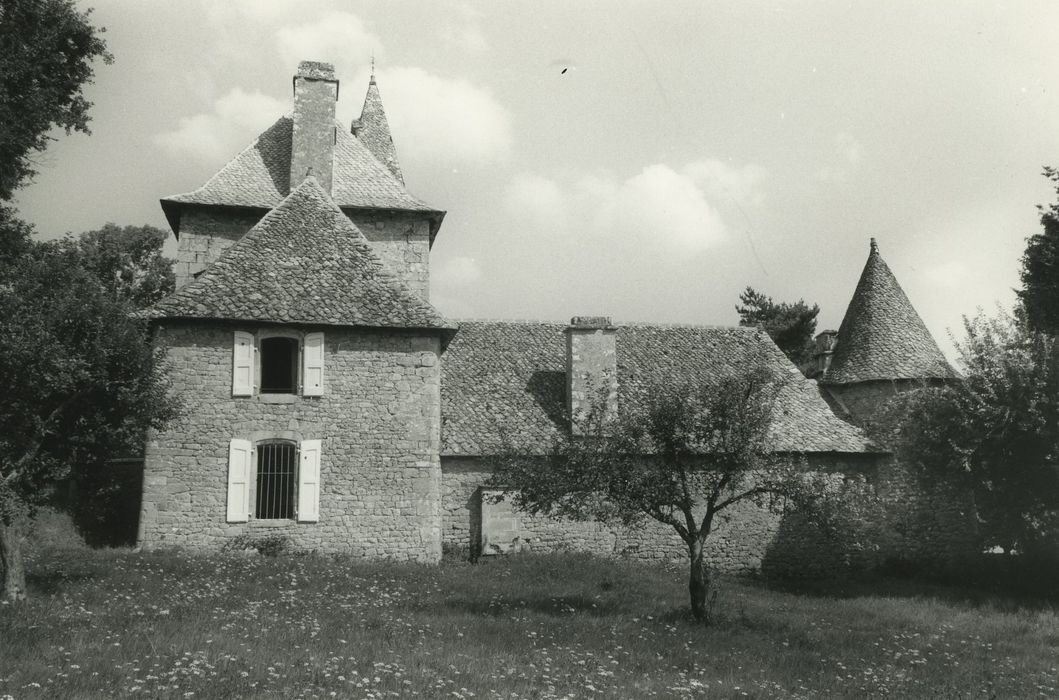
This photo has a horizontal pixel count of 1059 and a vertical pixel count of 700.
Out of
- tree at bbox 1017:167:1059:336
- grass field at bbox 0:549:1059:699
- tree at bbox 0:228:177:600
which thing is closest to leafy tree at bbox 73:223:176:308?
grass field at bbox 0:549:1059:699

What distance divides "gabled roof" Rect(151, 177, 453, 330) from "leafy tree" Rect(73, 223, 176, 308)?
1580 cm

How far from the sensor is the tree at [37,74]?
620 inches

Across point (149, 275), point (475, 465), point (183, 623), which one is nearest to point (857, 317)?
point (475, 465)

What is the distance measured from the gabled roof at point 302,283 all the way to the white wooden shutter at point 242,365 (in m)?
0.52

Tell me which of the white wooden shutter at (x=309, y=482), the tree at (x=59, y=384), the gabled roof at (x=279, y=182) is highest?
the gabled roof at (x=279, y=182)

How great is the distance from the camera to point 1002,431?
17.4m

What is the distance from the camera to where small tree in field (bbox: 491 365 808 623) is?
1211cm

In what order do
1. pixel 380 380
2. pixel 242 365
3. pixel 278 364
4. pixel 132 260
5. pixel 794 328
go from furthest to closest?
1. pixel 794 328
2. pixel 132 260
3. pixel 278 364
4. pixel 380 380
5. pixel 242 365

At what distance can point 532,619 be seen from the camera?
11359 mm

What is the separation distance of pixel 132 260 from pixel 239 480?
1974 cm

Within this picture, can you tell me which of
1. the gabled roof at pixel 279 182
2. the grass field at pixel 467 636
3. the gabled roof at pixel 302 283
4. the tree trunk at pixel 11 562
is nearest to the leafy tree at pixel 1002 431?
the grass field at pixel 467 636

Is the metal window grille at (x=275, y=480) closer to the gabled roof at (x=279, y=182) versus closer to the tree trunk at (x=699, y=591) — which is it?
the gabled roof at (x=279, y=182)

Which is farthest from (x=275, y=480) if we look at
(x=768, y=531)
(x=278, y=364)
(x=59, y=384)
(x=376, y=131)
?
(x=376, y=131)

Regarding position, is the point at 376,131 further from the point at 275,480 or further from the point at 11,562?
the point at 11,562
